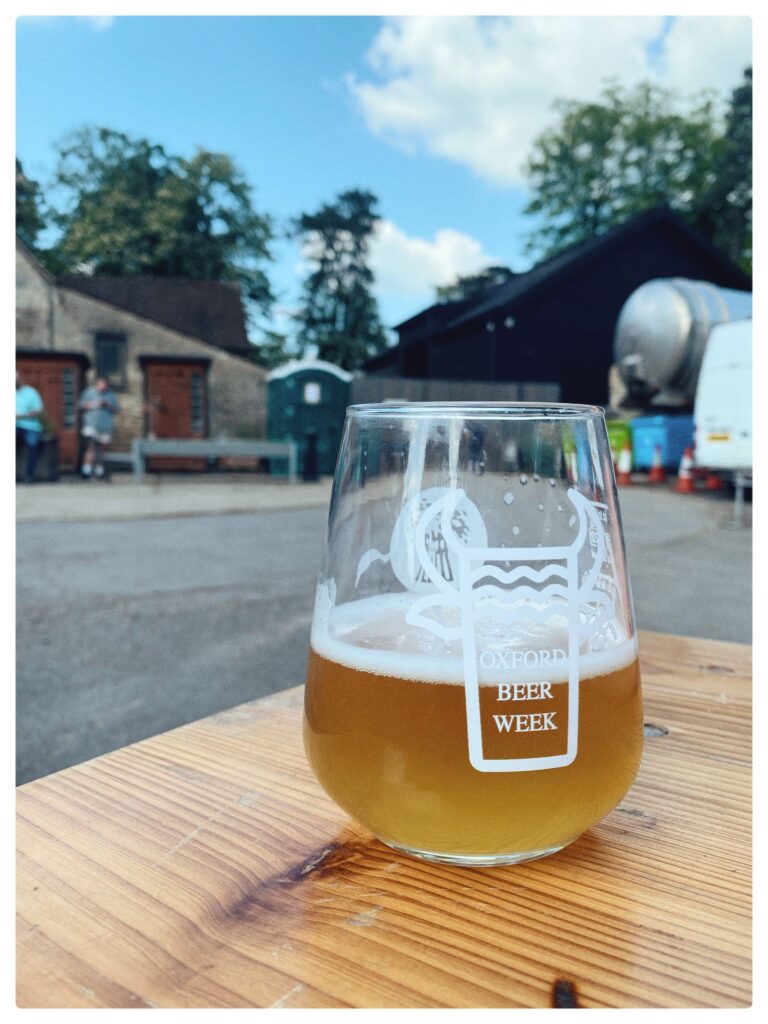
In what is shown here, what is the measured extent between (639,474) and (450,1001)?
10.2 metres

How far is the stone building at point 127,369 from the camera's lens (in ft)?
44.1

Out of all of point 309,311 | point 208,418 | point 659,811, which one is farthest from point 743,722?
point 309,311

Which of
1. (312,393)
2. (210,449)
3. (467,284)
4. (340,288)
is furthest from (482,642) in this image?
(340,288)

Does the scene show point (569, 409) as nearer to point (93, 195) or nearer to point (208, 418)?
point (93, 195)

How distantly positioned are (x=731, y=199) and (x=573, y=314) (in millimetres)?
6351

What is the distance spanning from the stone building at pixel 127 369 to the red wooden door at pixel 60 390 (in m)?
0.02

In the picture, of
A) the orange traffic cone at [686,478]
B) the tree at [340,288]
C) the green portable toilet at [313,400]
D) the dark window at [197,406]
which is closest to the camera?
the orange traffic cone at [686,478]

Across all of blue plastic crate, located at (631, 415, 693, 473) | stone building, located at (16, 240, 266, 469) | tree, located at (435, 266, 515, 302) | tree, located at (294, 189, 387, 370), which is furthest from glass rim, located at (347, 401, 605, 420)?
tree, located at (294, 189, 387, 370)

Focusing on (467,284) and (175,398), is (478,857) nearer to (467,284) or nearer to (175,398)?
(175,398)

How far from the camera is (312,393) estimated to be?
12.5m

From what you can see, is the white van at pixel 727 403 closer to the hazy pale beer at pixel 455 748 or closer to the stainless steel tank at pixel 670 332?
the stainless steel tank at pixel 670 332

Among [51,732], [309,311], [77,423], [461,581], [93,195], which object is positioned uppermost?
[309,311]

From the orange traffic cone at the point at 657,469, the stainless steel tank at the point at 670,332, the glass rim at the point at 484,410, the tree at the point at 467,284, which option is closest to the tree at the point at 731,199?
the stainless steel tank at the point at 670,332

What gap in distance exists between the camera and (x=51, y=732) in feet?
7.11
